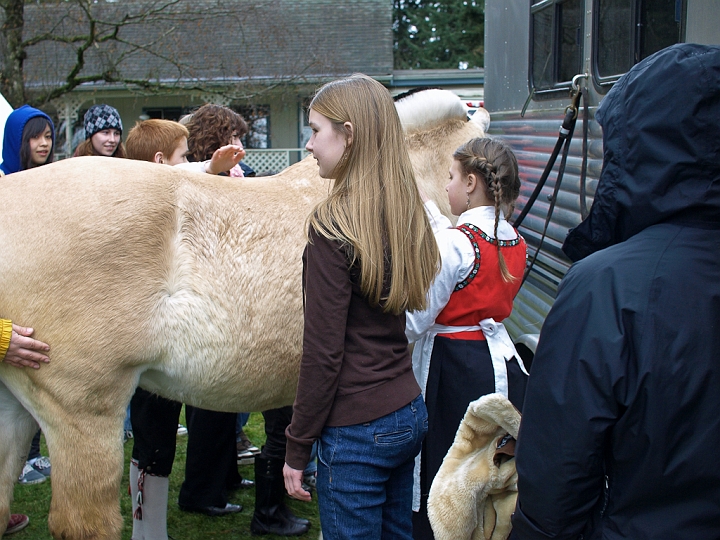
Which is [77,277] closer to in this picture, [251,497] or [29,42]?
[251,497]

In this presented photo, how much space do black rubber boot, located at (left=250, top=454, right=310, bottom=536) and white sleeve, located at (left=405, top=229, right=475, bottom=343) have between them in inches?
64.6

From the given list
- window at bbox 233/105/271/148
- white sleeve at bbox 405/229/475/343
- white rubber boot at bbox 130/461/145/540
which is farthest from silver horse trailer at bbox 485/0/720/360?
window at bbox 233/105/271/148

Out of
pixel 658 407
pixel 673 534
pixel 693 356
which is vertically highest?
pixel 693 356

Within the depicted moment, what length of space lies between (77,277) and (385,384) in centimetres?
114

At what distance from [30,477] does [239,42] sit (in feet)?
60.2

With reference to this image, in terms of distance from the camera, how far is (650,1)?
2807 mm

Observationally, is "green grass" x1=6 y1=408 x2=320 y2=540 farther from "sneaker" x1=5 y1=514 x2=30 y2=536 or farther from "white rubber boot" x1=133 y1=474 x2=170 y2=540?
"white rubber boot" x1=133 y1=474 x2=170 y2=540

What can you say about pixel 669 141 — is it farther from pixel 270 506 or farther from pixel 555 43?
pixel 270 506

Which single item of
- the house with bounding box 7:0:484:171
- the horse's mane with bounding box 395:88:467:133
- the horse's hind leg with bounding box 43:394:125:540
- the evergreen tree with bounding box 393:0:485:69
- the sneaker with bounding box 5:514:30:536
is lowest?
the sneaker with bounding box 5:514:30:536

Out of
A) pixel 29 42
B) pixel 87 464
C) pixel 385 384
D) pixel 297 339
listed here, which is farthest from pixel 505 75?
pixel 29 42

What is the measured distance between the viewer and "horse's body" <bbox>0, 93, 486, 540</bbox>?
7.64 ft

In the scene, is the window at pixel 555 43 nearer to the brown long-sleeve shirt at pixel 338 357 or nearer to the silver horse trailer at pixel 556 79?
the silver horse trailer at pixel 556 79

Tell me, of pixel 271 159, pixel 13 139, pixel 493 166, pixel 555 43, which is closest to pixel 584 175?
pixel 493 166

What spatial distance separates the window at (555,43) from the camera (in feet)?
11.5
